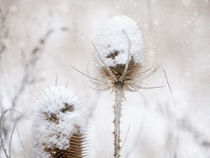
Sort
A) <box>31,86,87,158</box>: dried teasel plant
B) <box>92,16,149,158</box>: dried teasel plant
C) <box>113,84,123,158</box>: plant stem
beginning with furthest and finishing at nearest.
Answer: <box>92,16,149,158</box>: dried teasel plant < <box>113,84,123,158</box>: plant stem < <box>31,86,87,158</box>: dried teasel plant

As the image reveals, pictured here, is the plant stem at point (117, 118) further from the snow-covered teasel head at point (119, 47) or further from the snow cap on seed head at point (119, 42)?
the snow cap on seed head at point (119, 42)

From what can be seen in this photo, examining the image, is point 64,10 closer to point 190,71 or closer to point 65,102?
point 190,71

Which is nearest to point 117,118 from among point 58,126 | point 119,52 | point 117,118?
point 117,118

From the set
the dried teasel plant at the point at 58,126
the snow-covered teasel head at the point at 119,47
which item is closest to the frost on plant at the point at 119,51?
the snow-covered teasel head at the point at 119,47

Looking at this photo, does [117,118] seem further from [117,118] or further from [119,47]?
[119,47]

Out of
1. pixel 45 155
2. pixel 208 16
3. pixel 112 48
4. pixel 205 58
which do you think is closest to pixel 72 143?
pixel 45 155

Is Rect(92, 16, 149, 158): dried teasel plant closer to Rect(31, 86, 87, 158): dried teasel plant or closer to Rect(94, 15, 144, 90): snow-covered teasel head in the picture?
Rect(94, 15, 144, 90): snow-covered teasel head

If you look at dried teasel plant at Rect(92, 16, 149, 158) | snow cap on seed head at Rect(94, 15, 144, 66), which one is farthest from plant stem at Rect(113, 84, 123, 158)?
snow cap on seed head at Rect(94, 15, 144, 66)
